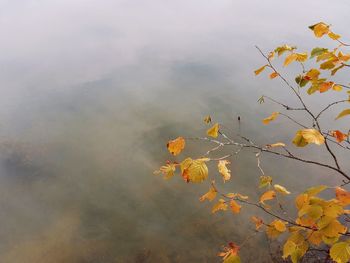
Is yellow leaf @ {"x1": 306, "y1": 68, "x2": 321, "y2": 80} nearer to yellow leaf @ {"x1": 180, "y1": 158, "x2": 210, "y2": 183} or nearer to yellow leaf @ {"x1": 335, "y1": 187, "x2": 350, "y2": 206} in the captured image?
yellow leaf @ {"x1": 335, "y1": 187, "x2": 350, "y2": 206}

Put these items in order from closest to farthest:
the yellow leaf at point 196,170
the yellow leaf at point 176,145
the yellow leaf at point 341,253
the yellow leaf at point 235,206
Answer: the yellow leaf at point 341,253 → the yellow leaf at point 196,170 → the yellow leaf at point 176,145 → the yellow leaf at point 235,206

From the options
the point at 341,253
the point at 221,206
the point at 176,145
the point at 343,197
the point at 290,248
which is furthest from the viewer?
the point at 221,206

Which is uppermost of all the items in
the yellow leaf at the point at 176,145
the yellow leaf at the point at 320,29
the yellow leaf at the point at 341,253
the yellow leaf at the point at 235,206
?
the yellow leaf at the point at 320,29

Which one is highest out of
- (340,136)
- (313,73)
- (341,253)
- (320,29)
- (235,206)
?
(320,29)

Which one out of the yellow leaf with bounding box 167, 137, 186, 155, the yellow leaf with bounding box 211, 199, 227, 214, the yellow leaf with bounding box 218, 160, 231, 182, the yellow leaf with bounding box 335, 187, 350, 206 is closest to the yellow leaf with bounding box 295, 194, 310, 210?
the yellow leaf with bounding box 335, 187, 350, 206

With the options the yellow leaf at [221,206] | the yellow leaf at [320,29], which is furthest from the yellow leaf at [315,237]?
the yellow leaf at [320,29]

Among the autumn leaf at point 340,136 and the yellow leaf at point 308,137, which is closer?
the yellow leaf at point 308,137

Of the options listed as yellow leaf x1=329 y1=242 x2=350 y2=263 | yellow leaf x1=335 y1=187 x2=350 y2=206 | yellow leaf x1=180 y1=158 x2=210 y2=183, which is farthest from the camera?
yellow leaf x1=180 y1=158 x2=210 y2=183

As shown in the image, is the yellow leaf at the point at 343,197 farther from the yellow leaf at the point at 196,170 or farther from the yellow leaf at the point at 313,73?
the yellow leaf at the point at 313,73

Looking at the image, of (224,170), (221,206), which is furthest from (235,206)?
(224,170)

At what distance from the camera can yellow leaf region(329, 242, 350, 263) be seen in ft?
6.27

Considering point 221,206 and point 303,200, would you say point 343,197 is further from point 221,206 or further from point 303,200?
point 221,206

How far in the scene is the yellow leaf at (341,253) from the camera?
6.27ft

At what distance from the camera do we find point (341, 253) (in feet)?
6.30
